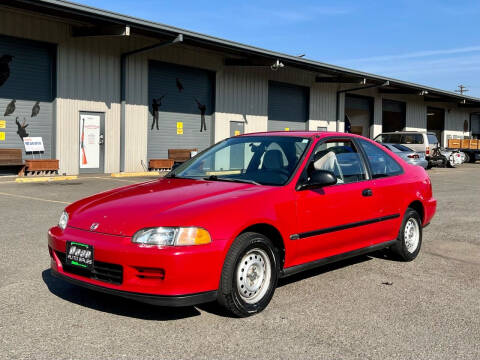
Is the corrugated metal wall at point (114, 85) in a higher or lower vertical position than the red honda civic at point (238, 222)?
higher

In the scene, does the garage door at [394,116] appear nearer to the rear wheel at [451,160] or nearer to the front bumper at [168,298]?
the rear wheel at [451,160]

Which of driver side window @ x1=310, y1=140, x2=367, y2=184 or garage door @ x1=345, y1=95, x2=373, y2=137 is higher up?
garage door @ x1=345, y1=95, x2=373, y2=137

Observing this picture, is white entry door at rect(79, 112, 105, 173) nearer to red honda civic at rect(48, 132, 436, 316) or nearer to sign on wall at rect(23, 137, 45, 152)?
sign on wall at rect(23, 137, 45, 152)

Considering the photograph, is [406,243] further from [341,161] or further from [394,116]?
[394,116]

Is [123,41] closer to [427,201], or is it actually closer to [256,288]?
[427,201]

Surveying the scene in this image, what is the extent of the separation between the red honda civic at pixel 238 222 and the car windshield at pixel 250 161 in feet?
0.04

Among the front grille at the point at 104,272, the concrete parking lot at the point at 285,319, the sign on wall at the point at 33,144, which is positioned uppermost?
the sign on wall at the point at 33,144

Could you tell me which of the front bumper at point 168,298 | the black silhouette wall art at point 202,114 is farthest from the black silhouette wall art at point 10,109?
the front bumper at point 168,298

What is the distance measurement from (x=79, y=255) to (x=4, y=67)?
14581 mm

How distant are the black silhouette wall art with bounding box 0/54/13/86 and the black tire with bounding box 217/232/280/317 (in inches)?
589

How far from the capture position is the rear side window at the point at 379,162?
5774mm

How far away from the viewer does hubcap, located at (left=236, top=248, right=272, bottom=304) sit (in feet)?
13.5

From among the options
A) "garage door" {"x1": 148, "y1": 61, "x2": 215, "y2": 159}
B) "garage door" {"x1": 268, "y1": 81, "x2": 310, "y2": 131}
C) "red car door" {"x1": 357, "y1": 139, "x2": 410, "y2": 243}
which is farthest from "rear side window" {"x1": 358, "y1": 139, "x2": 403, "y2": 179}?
"garage door" {"x1": 268, "y1": 81, "x2": 310, "y2": 131}

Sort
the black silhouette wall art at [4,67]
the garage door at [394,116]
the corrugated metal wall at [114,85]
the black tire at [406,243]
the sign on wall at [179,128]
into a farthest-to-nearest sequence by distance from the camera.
→ 1. the garage door at [394,116]
2. the sign on wall at [179,128]
3. the corrugated metal wall at [114,85]
4. the black silhouette wall art at [4,67]
5. the black tire at [406,243]
